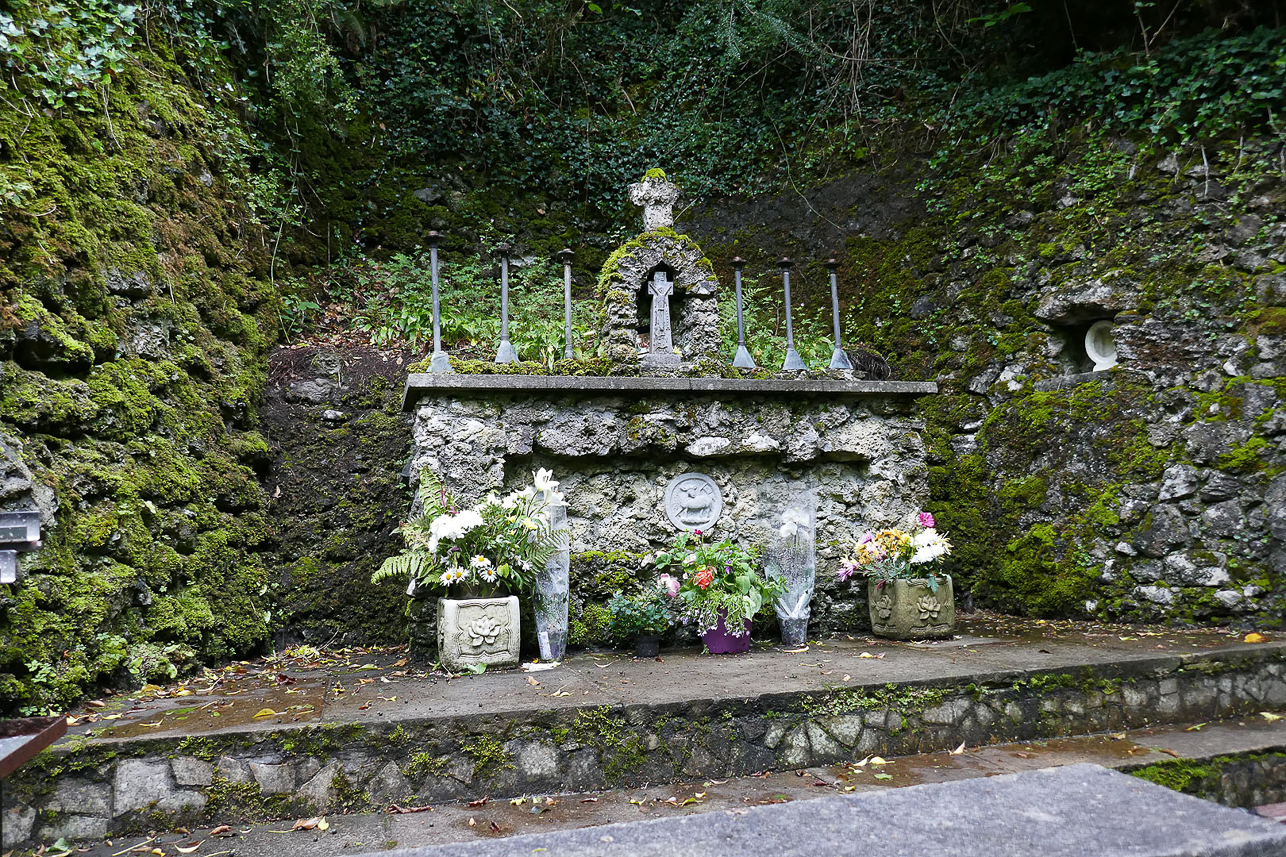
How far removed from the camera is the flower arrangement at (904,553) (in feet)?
15.6

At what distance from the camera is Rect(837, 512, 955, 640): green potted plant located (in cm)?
472

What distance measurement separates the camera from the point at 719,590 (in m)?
4.43

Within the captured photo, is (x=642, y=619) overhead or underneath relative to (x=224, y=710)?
overhead

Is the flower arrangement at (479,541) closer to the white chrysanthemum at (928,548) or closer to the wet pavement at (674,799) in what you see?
the wet pavement at (674,799)

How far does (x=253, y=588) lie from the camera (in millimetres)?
4754

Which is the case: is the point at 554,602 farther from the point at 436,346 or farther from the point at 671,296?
the point at 671,296

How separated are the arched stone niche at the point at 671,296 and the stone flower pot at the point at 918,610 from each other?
1961 millimetres

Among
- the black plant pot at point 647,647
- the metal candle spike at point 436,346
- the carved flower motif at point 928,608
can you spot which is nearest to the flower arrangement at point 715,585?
the black plant pot at point 647,647

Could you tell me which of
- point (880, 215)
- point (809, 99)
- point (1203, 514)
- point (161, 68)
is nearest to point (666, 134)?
point (809, 99)

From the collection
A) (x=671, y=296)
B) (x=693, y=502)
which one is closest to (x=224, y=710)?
(x=693, y=502)

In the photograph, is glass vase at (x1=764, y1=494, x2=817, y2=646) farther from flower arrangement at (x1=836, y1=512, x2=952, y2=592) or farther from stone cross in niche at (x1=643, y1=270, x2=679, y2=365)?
stone cross in niche at (x1=643, y1=270, x2=679, y2=365)

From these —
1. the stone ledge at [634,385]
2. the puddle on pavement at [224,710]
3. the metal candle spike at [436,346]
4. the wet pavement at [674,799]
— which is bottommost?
the wet pavement at [674,799]

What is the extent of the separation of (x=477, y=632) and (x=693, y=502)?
169 cm

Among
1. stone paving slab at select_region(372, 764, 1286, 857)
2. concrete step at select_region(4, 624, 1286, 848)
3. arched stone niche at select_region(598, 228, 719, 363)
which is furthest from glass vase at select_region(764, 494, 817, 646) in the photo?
stone paving slab at select_region(372, 764, 1286, 857)
